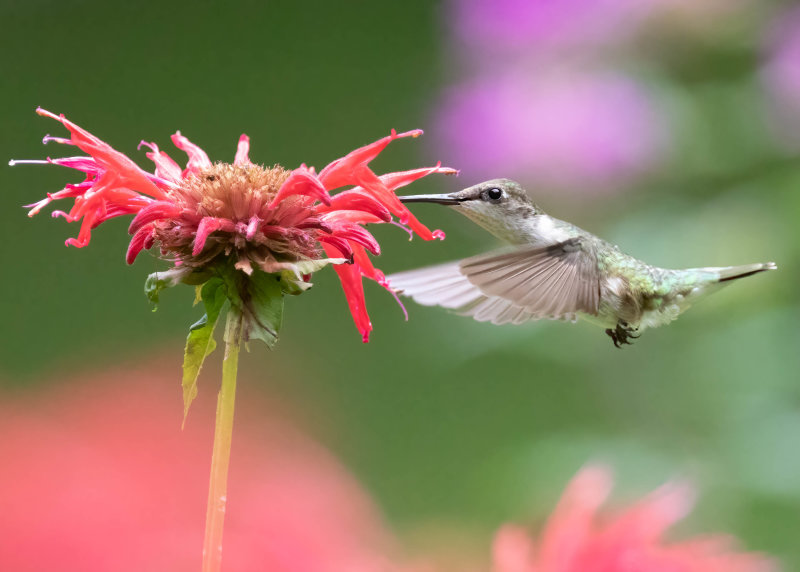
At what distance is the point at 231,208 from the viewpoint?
18.5 inches

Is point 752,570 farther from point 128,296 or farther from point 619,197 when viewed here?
point 128,296

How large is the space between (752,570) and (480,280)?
37 centimetres

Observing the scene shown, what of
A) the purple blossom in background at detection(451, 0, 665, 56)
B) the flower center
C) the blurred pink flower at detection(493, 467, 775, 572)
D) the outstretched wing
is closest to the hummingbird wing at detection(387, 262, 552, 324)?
the outstretched wing

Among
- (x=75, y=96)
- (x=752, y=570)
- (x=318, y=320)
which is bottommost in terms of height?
(x=752, y=570)

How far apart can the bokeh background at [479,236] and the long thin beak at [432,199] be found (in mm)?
322

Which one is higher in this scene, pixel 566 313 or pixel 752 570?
pixel 566 313

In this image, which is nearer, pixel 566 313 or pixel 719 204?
pixel 566 313

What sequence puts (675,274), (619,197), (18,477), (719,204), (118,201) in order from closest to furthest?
(118,201) < (675,274) < (719,204) < (619,197) < (18,477)

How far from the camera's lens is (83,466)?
4.28ft

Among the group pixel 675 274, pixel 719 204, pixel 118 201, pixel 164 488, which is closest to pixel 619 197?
pixel 719 204

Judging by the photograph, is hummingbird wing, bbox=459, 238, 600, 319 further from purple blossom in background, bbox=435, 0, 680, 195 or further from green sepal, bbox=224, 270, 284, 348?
purple blossom in background, bbox=435, 0, 680, 195

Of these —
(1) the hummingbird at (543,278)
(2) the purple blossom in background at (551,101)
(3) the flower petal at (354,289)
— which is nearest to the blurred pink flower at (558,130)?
(2) the purple blossom in background at (551,101)

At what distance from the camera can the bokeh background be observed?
848 mm

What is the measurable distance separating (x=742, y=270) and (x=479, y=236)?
0.48m
